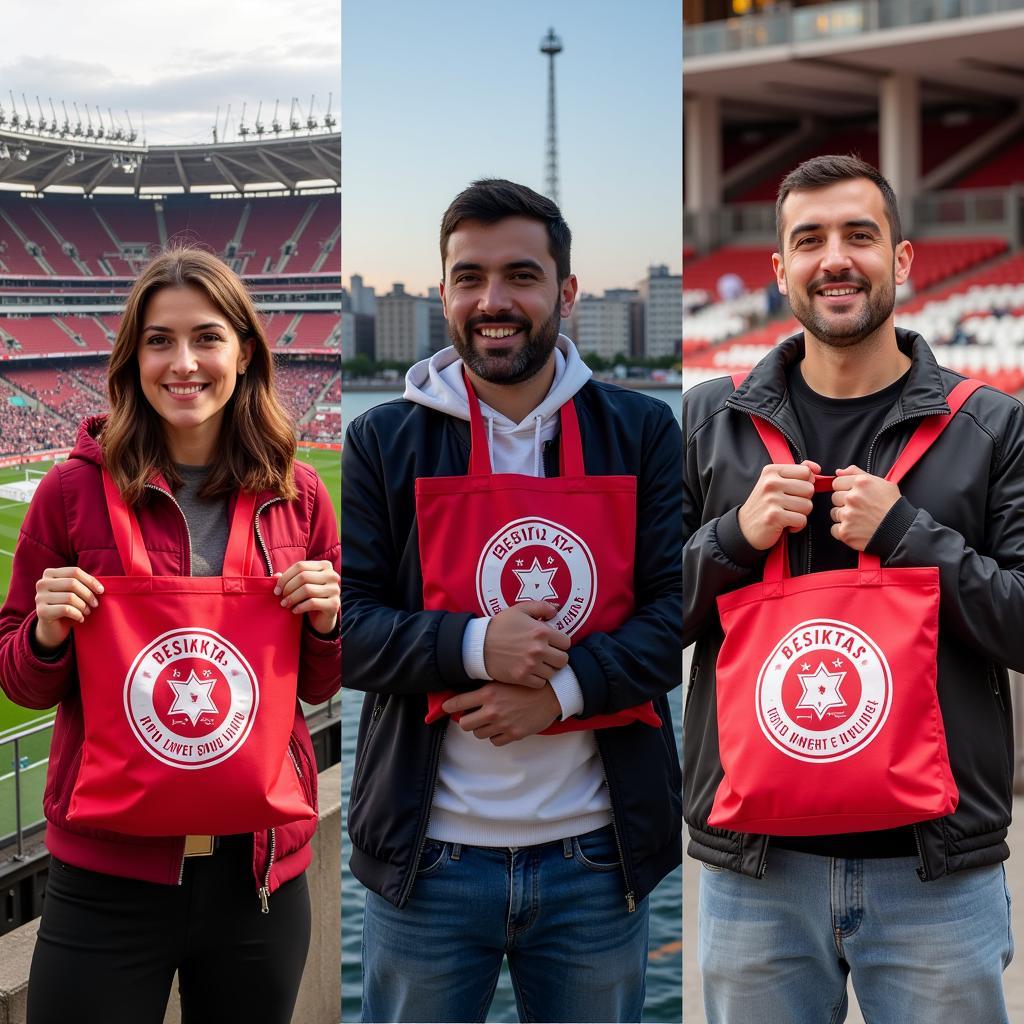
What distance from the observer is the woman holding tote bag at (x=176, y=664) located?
146 cm

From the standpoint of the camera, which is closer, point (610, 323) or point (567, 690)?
point (567, 690)

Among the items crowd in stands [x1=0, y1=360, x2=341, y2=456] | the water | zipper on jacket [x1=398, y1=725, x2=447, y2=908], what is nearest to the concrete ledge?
the water

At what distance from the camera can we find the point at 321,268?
5.66 feet

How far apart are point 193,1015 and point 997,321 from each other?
11.9m

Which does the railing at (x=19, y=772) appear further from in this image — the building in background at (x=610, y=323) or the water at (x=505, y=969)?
the building in background at (x=610, y=323)

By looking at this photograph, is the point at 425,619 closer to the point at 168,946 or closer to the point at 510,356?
the point at 510,356

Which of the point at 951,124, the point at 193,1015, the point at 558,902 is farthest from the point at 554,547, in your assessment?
the point at 951,124

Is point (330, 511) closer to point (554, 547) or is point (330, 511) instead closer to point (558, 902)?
point (554, 547)

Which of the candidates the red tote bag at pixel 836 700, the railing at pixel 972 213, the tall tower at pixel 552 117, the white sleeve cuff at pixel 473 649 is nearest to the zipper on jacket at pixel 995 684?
the red tote bag at pixel 836 700

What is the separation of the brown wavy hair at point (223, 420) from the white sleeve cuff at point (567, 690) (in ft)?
1.37

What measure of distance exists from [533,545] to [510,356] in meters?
0.22

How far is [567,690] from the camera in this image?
1.37 meters

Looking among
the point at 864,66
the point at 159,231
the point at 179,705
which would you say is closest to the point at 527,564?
the point at 179,705

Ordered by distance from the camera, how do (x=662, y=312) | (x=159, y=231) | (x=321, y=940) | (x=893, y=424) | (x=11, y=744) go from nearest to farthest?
(x=893, y=424), (x=662, y=312), (x=159, y=231), (x=321, y=940), (x=11, y=744)
